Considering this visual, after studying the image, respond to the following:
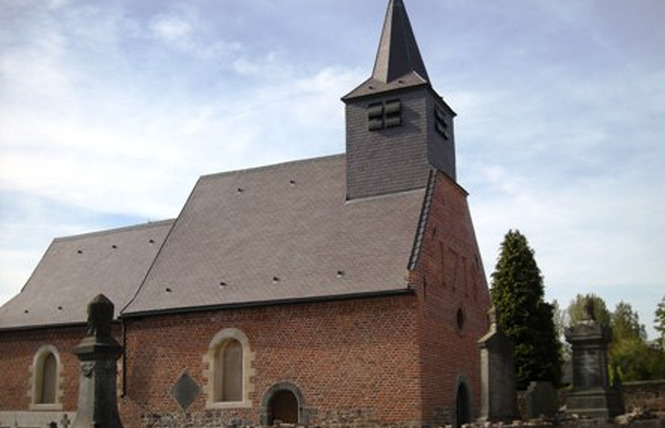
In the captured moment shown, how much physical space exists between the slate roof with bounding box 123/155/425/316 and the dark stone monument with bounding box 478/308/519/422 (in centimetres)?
309

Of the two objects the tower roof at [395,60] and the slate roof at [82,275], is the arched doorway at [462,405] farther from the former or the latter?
the slate roof at [82,275]

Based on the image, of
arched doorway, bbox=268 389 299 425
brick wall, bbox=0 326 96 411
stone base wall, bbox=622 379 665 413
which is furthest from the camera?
stone base wall, bbox=622 379 665 413

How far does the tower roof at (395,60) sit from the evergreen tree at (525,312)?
11985 millimetres

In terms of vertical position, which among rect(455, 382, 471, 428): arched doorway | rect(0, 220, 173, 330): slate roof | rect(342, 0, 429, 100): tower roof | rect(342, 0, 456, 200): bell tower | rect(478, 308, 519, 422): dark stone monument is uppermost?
rect(342, 0, 429, 100): tower roof

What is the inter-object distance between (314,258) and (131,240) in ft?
30.2

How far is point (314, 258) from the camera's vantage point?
860 inches

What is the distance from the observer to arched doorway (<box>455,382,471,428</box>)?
2156 cm

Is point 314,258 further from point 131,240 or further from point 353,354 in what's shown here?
point 131,240

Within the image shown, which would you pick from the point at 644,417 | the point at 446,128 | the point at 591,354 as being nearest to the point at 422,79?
the point at 446,128

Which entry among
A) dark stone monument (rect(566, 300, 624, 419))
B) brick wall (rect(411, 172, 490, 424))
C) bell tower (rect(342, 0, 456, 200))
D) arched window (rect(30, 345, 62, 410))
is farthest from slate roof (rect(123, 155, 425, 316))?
dark stone monument (rect(566, 300, 624, 419))

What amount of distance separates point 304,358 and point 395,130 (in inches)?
289

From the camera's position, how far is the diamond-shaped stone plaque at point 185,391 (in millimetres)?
21812

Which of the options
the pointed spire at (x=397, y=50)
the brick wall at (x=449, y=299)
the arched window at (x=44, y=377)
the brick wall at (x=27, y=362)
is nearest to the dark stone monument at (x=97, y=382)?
the brick wall at (x=449, y=299)

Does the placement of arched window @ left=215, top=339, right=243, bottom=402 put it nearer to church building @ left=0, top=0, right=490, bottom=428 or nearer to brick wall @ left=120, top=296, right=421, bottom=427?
church building @ left=0, top=0, right=490, bottom=428
